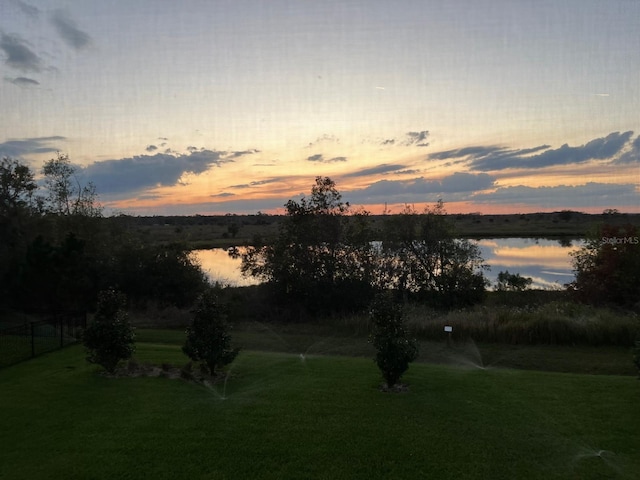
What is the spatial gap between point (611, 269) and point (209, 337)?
22.0 m

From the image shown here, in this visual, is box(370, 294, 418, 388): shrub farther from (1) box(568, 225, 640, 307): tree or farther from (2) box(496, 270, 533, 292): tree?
(2) box(496, 270, 533, 292): tree

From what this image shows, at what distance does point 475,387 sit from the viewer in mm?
10531

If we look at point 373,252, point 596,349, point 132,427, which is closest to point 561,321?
point 596,349

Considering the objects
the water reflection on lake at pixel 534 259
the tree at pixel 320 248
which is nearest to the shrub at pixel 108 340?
the tree at pixel 320 248

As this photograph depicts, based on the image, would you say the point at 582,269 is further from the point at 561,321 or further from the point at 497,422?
the point at 497,422

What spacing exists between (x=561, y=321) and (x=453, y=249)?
9922mm

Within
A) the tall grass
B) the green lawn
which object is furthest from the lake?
the green lawn

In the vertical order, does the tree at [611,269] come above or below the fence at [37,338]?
above

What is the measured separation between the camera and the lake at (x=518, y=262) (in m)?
38.6

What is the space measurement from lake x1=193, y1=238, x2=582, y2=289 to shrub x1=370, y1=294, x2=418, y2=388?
2201cm

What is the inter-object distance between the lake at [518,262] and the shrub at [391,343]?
72.2 ft

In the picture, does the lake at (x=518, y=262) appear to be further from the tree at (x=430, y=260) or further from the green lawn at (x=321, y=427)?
the green lawn at (x=321, y=427)

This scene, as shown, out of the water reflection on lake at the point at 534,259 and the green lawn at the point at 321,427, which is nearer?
the green lawn at the point at 321,427

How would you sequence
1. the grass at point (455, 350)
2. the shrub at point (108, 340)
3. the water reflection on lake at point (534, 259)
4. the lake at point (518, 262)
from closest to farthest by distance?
Result: the shrub at point (108, 340) < the grass at point (455, 350) < the lake at point (518, 262) < the water reflection on lake at point (534, 259)
